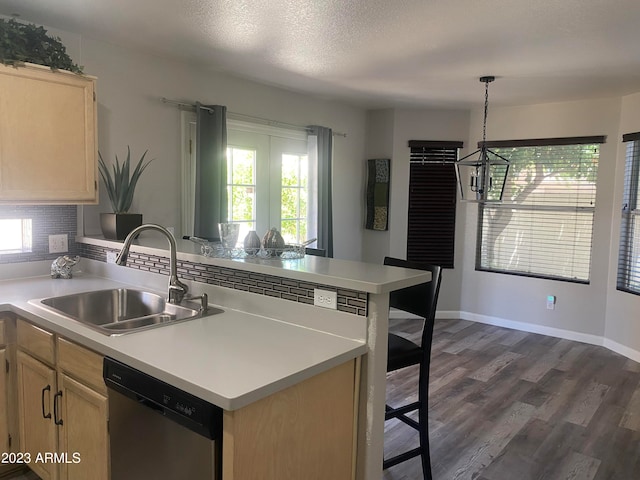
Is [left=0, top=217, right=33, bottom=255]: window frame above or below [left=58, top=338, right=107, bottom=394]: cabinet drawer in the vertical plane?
above

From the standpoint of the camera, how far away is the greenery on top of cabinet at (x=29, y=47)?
242 centimetres

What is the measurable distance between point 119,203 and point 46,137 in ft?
1.85

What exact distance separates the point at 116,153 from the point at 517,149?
402 centimetres

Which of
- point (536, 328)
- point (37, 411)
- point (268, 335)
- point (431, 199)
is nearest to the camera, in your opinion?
point (268, 335)

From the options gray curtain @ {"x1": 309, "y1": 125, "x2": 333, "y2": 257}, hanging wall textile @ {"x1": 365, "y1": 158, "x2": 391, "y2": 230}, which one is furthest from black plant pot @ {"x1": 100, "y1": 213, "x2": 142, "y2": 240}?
hanging wall textile @ {"x1": 365, "y1": 158, "x2": 391, "y2": 230}

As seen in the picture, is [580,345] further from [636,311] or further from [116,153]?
[116,153]

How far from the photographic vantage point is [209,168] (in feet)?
12.2

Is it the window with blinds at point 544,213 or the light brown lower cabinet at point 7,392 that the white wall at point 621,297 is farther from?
the light brown lower cabinet at point 7,392

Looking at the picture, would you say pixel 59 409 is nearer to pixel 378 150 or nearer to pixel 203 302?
pixel 203 302

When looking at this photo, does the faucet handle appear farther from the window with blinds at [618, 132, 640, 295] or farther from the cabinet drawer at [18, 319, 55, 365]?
the window with blinds at [618, 132, 640, 295]

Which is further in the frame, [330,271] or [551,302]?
[551,302]

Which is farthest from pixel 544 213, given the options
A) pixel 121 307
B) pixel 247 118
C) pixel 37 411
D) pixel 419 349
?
pixel 37 411

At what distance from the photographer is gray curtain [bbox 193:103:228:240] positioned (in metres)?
3.68

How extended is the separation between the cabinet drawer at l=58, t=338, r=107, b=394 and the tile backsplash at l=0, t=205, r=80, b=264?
1.16 m
